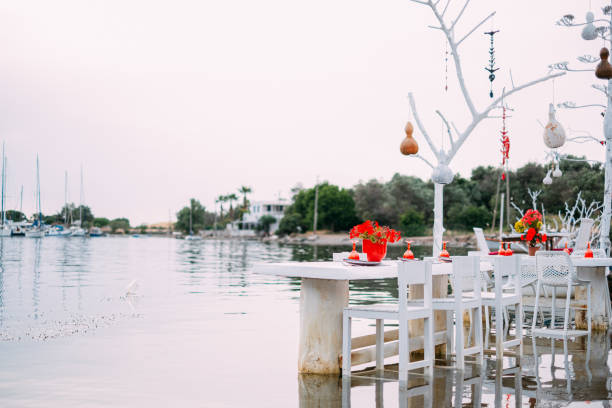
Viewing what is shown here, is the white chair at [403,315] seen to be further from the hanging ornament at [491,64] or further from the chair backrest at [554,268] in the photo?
the hanging ornament at [491,64]

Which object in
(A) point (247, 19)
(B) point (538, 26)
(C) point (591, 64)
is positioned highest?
(A) point (247, 19)

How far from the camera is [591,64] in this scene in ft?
Answer: 36.0

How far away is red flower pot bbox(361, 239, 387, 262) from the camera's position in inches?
241

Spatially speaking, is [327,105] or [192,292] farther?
[327,105]

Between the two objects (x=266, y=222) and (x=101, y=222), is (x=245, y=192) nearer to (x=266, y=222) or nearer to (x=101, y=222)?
(x=266, y=222)

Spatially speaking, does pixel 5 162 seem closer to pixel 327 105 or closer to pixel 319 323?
pixel 327 105

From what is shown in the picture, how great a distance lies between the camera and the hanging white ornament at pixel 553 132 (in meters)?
9.80

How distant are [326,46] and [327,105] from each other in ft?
66.2

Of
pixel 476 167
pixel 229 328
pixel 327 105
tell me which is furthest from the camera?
pixel 476 167

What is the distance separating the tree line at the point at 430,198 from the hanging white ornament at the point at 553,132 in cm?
3198

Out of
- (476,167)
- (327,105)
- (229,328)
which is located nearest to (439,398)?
(229,328)

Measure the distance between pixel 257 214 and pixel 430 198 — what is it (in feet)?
126

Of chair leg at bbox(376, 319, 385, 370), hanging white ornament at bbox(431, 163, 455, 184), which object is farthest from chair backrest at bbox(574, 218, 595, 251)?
chair leg at bbox(376, 319, 385, 370)

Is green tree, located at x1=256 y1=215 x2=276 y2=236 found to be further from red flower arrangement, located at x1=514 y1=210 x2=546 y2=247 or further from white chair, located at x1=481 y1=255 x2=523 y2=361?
white chair, located at x1=481 y1=255 x2=523 y2=361
